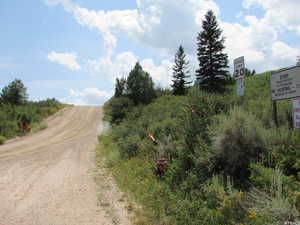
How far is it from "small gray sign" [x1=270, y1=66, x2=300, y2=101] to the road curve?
4787 millimetres

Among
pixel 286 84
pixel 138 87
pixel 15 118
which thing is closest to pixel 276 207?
pixel 286 84

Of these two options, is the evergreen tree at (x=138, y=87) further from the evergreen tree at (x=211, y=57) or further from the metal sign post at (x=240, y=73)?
the metal sign post at (x=240, y=73)

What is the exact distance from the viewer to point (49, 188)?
716cm

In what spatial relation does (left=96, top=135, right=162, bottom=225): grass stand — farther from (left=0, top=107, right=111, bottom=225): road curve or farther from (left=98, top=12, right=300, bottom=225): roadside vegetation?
(left=0, top=107, right=111, bottom=225): road curve

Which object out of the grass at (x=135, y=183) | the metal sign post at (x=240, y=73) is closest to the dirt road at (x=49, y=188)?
the grass at (x=135, y=183)

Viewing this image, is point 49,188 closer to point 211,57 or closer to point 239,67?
point 239,67

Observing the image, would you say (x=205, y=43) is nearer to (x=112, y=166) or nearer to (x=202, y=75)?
(x=202, y=75)

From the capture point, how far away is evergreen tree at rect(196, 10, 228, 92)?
2995 cm

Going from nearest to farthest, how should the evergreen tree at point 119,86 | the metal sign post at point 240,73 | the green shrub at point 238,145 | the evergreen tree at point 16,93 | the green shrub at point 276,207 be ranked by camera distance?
the green shrub at point 276,207 → the green shrub at point 238,145 → the metal sign post at point 240,73 → the evergreen tree at point 119,86 → the evergreen tree at point 16,93

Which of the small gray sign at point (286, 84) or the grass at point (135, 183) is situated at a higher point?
the small gray sign at point (286, 84)

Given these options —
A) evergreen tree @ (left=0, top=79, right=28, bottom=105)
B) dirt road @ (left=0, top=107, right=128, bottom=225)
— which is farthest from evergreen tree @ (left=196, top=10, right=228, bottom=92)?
evergreen tree @ (left=0, top=79, right=28, bottom=105)

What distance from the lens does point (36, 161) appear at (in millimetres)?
11273

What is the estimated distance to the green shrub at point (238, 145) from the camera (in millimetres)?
4871

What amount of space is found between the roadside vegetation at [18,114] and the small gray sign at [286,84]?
18.9 metres
